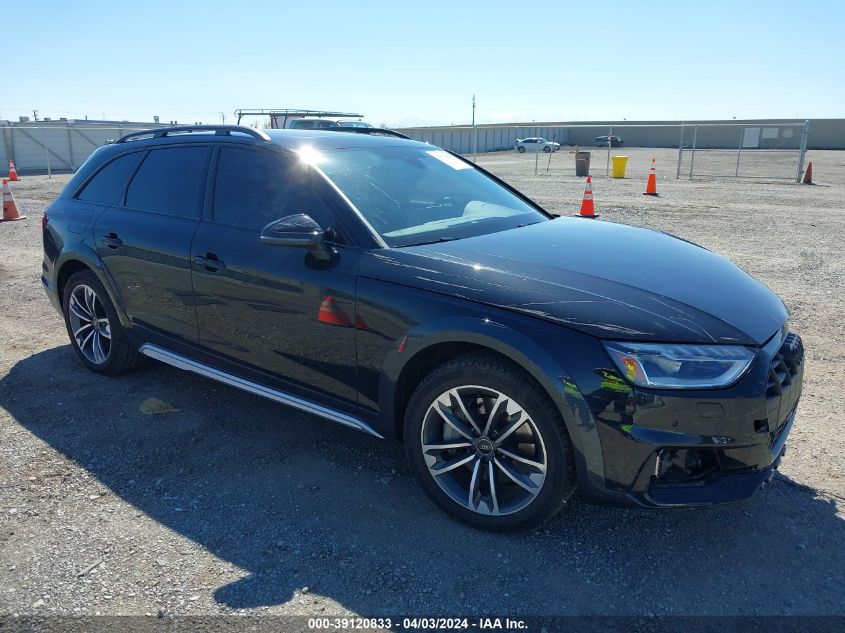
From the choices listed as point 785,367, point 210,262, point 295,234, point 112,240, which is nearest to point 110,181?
point 112,240

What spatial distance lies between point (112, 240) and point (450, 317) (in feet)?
9.34

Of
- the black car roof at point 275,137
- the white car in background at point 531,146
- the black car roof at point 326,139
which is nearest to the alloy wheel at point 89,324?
the black car roof at point 275,137

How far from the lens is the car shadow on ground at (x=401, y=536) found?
2.71 metres

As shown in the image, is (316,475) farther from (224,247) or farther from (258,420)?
(224,247)

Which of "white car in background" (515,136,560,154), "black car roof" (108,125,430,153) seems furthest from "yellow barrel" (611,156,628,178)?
"white car in background" (515,136,560,154)

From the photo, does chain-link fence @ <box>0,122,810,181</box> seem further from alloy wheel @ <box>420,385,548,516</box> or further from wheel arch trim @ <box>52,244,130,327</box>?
alloy wheel @ <box>420,385,548,516</box>

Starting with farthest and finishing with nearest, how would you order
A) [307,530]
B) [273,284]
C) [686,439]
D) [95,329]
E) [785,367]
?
[95,329], [273,284], [307,530], [785,367], [686,439]

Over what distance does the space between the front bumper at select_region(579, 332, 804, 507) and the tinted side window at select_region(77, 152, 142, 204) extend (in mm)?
3762

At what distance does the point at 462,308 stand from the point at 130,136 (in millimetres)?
3534

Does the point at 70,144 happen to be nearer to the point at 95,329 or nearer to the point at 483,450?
the point at 95,329

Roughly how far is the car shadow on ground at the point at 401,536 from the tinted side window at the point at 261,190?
134 cm

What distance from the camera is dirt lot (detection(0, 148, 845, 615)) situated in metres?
2.71

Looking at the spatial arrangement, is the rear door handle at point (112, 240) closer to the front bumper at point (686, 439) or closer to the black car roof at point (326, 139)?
the black car roof at point (326, 139)

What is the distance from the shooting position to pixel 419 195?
3959 millimetres
